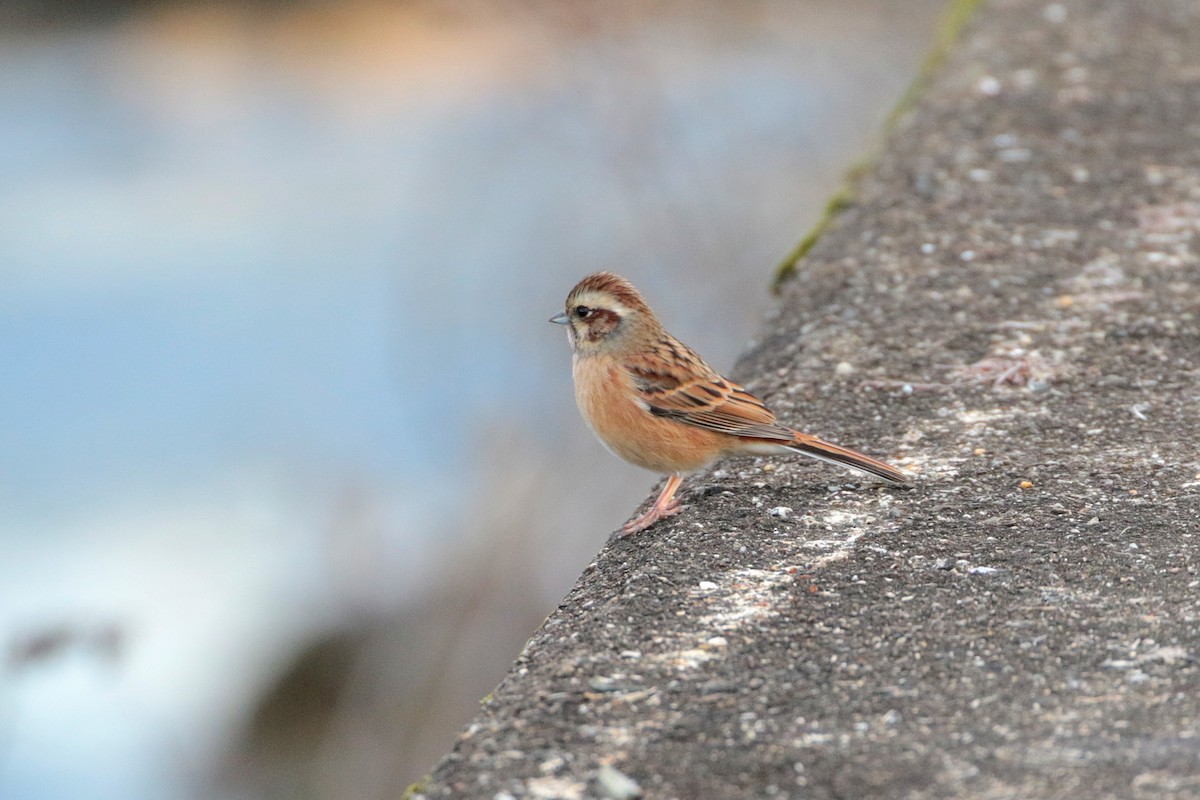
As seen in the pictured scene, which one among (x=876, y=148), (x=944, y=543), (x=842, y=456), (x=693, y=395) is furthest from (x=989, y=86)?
(x=944, y=543)

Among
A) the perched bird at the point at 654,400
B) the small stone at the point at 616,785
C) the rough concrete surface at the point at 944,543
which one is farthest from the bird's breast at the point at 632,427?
the small stone at the point at 616,785

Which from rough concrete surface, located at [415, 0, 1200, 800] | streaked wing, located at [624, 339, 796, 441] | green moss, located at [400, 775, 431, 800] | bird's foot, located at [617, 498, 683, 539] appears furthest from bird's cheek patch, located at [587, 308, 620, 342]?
green moss, located at [400, 775, 431, 800]

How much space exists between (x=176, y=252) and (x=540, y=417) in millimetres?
4725

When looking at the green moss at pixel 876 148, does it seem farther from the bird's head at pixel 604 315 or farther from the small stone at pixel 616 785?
the small stone at pixel 616 785

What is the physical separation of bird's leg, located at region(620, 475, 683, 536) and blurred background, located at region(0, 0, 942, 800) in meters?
2.17

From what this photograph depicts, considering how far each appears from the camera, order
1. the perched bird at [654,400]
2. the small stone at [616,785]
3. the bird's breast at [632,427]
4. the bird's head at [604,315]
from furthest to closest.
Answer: the bird's head at [604,315]
the bird's breast at [632,427]
the perched bird at [654,400]
the small stone at [616,785]

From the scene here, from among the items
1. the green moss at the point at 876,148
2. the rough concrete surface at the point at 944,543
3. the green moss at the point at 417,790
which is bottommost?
the green moss at the point at 417,790

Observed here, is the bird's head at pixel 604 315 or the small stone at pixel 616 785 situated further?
the bird's head at pixel 604 315

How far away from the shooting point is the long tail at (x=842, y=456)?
148 inches

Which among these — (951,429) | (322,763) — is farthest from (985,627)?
(322,763)

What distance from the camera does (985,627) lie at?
2.92m

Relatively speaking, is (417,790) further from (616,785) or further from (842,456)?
(842,456)

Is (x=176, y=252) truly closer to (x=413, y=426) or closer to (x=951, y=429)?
(x=413, y=426)

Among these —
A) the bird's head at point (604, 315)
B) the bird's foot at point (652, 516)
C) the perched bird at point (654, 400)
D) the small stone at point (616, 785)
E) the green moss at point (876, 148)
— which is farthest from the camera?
the green moss at point (876, 148)
